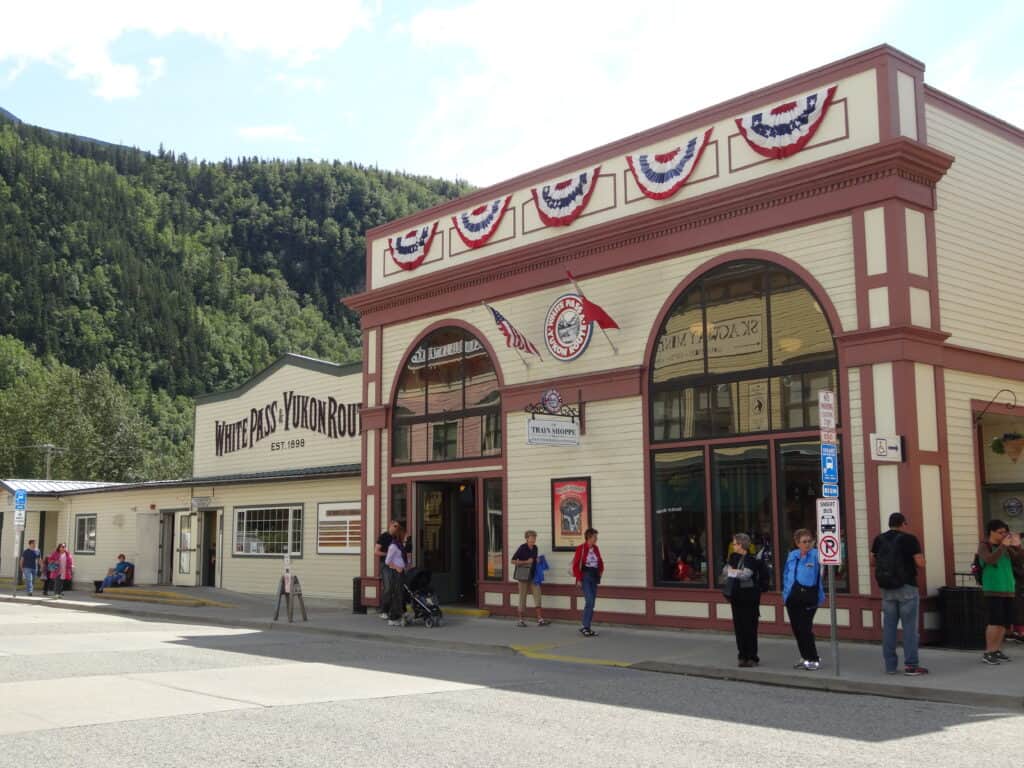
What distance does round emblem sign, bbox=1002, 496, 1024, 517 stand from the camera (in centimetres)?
1666

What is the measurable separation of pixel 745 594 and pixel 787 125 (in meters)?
7.45

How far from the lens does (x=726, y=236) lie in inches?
671

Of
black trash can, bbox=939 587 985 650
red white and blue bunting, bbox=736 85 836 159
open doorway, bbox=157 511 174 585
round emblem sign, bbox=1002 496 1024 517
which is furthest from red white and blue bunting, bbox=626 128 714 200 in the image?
open doorway, bbox=157 511 174 585

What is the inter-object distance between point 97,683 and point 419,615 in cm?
865

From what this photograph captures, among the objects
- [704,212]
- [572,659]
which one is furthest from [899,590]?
[704,212]

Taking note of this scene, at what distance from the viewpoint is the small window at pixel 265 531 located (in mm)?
28344

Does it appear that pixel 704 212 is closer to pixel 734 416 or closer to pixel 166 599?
pixel 734 416

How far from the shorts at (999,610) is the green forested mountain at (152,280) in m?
70.7

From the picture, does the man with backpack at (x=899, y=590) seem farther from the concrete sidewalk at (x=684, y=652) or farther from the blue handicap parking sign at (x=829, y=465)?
the blue handicap parking sign at (x=829, y=465)

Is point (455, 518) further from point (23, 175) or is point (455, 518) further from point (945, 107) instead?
point (23, 175)

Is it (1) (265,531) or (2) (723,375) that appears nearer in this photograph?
(2) (723,375)

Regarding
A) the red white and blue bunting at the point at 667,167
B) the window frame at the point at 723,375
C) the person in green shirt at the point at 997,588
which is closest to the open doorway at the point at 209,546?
the window frame at the point at 723,375

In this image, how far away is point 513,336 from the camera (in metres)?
19.7

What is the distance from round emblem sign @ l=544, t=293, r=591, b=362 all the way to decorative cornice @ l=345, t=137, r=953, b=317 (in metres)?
0.64
